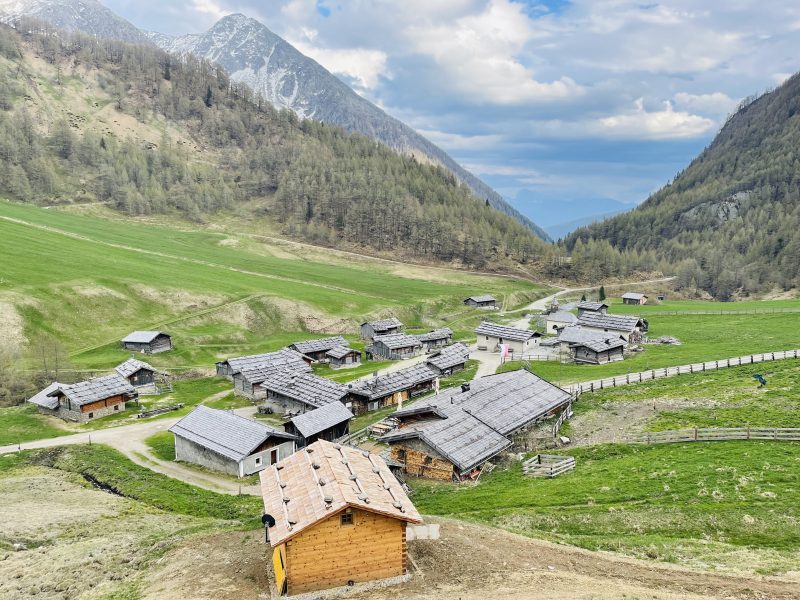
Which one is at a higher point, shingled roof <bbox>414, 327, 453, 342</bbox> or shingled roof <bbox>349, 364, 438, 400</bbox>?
shingled roof <bbox>414, 327, 453, 342</bbox>

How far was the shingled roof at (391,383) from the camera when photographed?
233 ft

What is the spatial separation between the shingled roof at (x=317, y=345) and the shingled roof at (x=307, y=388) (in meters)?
23.2

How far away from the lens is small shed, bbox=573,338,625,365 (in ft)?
284

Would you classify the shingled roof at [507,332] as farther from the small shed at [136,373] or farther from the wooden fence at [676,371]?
the small shed at [136,373]

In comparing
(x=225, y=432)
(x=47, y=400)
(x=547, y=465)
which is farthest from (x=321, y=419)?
(x=47, y=400)

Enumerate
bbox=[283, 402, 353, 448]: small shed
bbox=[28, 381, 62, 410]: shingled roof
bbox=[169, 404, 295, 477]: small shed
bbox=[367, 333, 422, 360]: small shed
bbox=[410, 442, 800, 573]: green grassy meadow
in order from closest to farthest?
bbox=[410, 442, 800, 573]: green grassy meadow → bbox=[169, 404, 295, 477]: small shed → bbox=[283, 402, 353, 448]: small shed → bbox=[28, 381, 62, 410]: shingled roof → bbox=[367, 333, 422, 360]: small shed

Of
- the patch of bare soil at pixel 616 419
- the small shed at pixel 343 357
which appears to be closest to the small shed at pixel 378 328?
the small shed at pixel 343 357

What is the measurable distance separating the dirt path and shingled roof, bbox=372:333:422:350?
238ft

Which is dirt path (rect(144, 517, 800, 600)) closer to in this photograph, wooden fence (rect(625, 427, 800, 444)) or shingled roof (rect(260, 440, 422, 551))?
shingled roof (rect(260, 440, 422, 551))

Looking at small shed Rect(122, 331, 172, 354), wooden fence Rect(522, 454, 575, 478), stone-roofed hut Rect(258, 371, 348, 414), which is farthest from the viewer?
small shed Rect(122, 331, 172, 354)

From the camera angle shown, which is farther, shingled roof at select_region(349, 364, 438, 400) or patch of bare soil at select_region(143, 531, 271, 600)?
shingled roof at select_region(349, 364, 438, 400)

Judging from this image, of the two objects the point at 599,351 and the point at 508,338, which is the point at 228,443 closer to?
the point at 599,351

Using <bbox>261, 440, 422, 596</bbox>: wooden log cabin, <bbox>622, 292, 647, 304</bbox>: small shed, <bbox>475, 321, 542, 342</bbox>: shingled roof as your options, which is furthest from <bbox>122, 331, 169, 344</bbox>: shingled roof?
<bbox>622, 292, 647, 304</bbox>: small shed

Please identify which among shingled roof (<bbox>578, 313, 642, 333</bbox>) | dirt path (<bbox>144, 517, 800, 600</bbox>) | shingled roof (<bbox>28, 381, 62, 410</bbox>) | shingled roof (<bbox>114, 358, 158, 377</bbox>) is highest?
shingled roof (<bbox>578, 313, 642, 333</bbox>)
